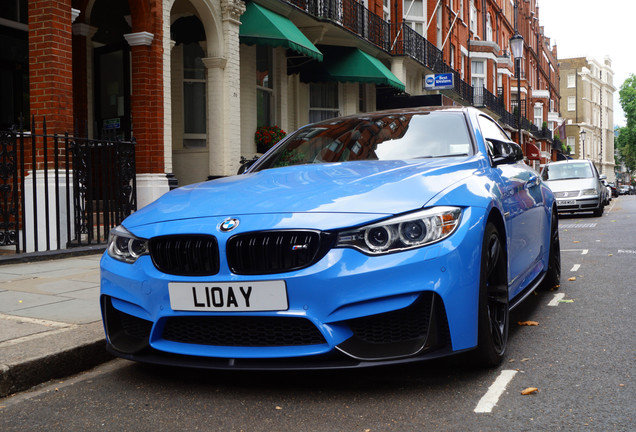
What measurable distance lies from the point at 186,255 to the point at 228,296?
328 millimetres

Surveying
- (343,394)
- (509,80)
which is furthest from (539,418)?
(509,80)

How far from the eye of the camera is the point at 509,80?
160ft

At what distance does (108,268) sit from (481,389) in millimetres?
2006

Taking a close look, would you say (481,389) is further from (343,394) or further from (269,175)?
(269,175)

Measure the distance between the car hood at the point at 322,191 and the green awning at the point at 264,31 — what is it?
10034 mm

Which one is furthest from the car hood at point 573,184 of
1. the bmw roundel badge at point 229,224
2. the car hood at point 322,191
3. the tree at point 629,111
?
the tree at point 629,111

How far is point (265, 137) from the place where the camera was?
15914 mm

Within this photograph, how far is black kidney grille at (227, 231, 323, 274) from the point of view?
3166mm

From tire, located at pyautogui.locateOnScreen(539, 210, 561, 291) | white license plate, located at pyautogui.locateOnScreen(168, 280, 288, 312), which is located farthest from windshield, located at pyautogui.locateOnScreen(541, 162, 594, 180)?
white license plate, located at pyautogui.locateOnScreen(168, 280, 288, 312)

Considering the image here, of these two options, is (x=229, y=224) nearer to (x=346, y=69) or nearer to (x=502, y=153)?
(x=502, y=153)

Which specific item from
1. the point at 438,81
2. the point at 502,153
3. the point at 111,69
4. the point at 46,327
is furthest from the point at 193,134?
the point at 438,81

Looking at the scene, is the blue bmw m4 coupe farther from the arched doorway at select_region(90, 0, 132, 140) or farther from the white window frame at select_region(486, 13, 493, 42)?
the white window frame at select_region(486, 13, 493, 42)

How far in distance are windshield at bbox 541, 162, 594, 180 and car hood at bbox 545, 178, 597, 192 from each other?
17.6 inches

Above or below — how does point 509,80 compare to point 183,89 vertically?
above
